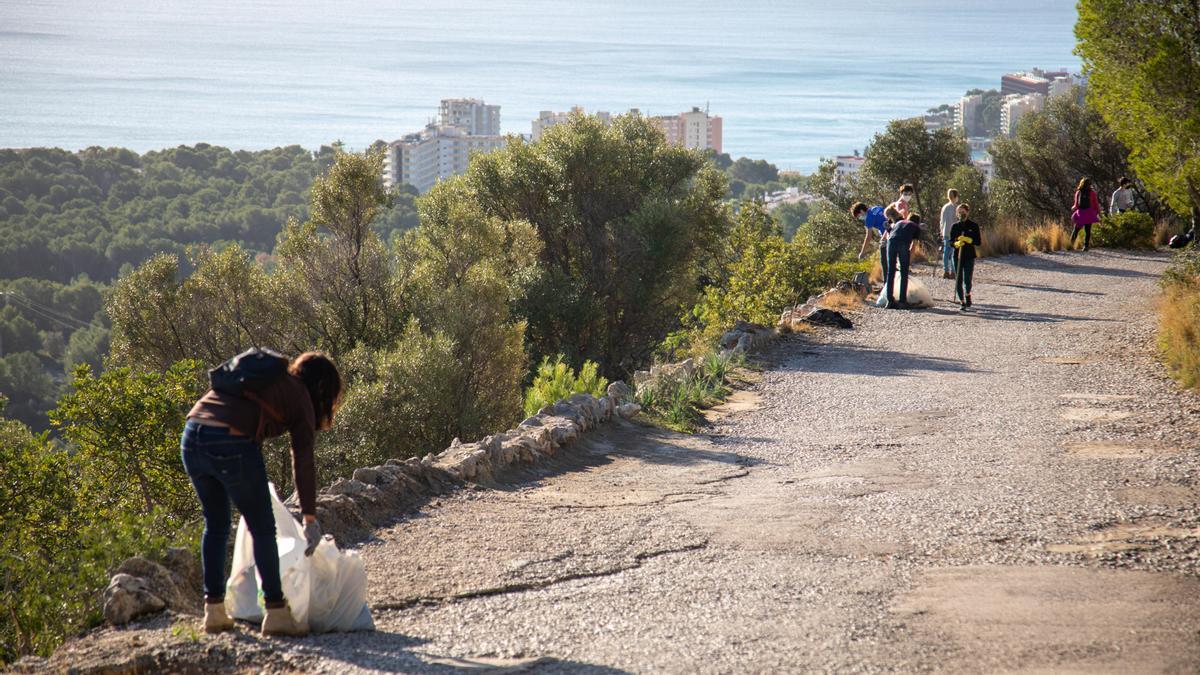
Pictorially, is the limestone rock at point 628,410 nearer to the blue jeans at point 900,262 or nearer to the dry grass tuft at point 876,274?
the blue jeans at point 900,262

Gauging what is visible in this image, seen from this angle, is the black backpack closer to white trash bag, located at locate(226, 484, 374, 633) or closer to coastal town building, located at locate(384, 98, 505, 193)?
white trash bag, located at locate(226, 484, 374, 633)

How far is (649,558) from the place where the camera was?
6.44m

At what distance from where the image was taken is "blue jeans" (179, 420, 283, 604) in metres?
4.82

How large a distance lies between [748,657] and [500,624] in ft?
4.19

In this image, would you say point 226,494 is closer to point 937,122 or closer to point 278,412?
point 278,412

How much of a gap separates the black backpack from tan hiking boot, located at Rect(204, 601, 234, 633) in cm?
98

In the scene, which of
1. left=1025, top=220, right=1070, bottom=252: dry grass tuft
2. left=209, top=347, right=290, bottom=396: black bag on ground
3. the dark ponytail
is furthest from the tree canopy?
left=209, top=347, right=290, bottom=396: black bag on ground

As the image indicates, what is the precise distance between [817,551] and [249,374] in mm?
3437

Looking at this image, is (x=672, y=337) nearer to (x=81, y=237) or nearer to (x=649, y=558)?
(x=649, y=558)

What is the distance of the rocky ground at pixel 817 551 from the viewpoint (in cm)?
481

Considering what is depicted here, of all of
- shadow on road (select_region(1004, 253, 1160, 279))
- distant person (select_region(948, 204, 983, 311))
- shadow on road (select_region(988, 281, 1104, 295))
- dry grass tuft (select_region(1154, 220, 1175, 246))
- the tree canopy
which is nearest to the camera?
the tree canopy

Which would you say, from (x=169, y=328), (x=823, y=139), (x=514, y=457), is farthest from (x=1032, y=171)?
(x=823, y=139)

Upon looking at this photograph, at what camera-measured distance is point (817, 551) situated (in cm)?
645

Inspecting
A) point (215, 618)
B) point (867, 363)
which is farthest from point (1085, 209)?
point (215, 618)
